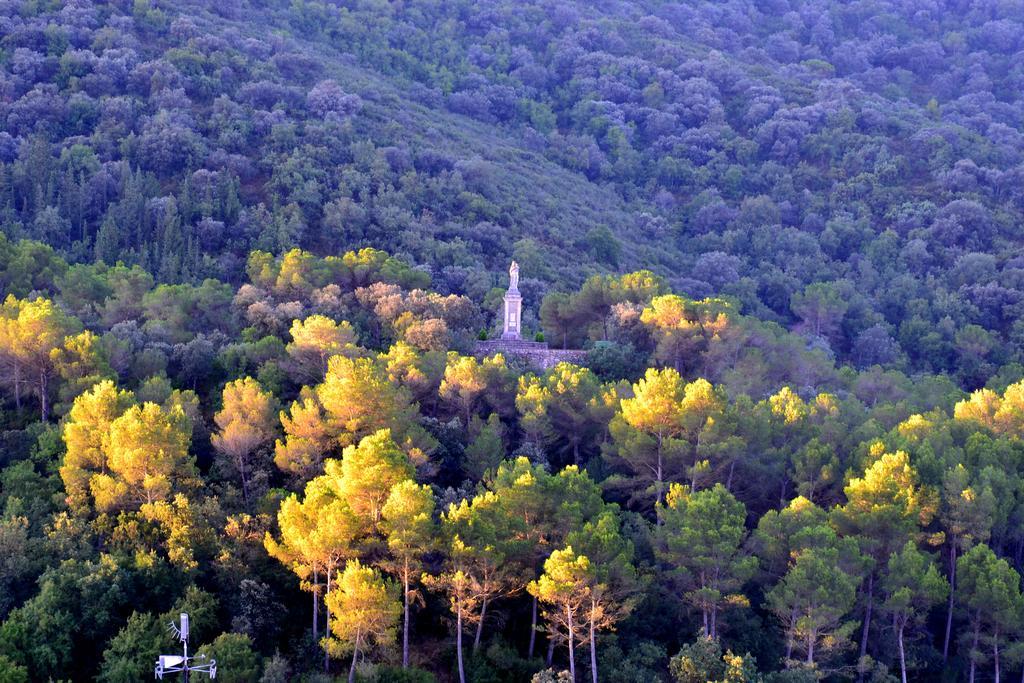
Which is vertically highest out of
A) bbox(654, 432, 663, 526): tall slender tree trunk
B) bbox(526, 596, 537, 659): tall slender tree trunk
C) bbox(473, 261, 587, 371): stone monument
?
bbox(654, 432, 663, 526): tall slender tree trunk

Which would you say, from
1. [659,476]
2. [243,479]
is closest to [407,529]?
[243,479]

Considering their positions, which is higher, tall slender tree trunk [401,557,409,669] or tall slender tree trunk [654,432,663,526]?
tall slender tree trunk [654,432,663,526]

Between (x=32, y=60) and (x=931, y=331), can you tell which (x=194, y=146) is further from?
(x=931, y=331)

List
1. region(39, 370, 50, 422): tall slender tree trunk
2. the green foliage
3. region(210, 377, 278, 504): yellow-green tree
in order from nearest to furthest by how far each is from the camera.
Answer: the green foliage → region(210, 377, 278, 504): yellow-green tree → region(39, 370, 50, 422): tall slender tree trunk

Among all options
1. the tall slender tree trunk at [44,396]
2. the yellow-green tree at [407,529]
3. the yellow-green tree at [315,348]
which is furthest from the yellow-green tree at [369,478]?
the tall slender tree trunk at [44,396]

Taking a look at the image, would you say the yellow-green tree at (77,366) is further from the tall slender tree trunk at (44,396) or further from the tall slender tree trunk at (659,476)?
the tall slender tree trunk at (659,476)

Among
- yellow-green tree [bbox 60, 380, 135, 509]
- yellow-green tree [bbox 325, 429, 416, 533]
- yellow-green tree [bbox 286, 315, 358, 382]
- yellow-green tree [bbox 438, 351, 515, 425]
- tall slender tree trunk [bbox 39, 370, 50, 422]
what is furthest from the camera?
yellow-green tree [bbox 286, 315, 358, 382]

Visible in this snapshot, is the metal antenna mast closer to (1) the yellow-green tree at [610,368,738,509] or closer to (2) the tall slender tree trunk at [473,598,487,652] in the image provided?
(2) the tall slender tree trunk at [473,598,487,652]

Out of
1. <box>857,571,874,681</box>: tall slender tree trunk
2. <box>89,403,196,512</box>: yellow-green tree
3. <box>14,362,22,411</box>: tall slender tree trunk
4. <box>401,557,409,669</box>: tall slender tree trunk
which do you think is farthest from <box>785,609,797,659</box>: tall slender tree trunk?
<box>14,362,22,411</box>: tall slender tree trunk
